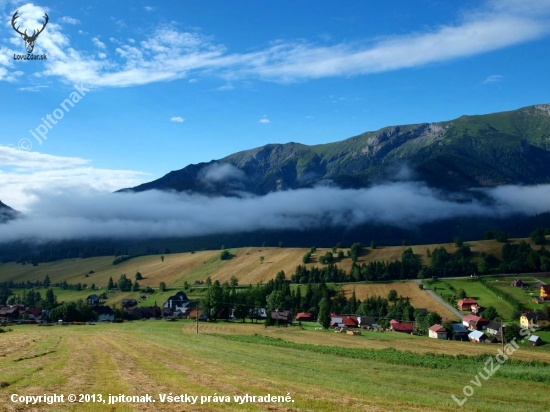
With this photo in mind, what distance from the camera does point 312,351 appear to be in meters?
57.2

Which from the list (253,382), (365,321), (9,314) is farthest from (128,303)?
A: (253,382)

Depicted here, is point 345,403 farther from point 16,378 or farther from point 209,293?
point 209,293

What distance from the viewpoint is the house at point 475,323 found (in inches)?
4594

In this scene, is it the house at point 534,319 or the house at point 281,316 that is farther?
the house at point 281,316

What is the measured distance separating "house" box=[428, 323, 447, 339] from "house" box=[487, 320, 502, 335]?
1189cm

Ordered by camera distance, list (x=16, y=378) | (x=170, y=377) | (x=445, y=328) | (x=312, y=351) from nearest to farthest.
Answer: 1. (x=16, y=378)
2. (x=170, y=377)
3. (x=312, y=351)
4. (x=445, y=328)

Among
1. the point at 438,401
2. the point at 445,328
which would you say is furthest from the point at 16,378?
the point at 445,328

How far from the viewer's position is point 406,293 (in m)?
158

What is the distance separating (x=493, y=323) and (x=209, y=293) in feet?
244

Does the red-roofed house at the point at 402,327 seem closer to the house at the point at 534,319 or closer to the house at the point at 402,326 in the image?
the house at the point at 402,326

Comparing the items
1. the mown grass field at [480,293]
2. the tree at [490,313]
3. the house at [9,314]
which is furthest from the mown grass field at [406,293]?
the house at [9,314]

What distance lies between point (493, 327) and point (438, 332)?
1611 cm

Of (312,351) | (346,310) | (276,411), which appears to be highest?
(276,411)

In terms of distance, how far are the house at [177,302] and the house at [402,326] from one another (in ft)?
272
